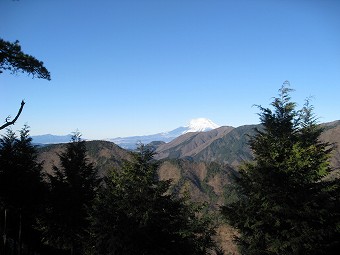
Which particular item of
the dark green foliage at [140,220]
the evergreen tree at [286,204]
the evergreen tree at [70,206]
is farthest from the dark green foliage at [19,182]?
the evergreen tree at [286,204]

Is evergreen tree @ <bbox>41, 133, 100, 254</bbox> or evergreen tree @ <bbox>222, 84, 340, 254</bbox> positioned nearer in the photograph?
evergreen tree @ <bbox>222, 84, 340, 254</bbox>

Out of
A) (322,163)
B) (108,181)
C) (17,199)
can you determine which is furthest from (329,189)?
(17,199)

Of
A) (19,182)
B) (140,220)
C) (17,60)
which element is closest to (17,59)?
(17,60)

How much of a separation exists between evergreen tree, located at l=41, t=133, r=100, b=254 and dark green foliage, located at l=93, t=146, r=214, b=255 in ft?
20.0

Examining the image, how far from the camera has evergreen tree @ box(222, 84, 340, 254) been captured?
1452cm

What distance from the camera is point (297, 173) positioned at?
15539 millimetres

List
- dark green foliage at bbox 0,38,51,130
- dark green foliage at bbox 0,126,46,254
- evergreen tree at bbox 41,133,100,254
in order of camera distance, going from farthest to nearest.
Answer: dark green foliage at bbox 0,126,46,254 → evergreen tree at bbox 41,133,100,254 → dark green foliage at bbox 0,38,51,130

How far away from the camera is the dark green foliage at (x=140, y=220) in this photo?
584 inches

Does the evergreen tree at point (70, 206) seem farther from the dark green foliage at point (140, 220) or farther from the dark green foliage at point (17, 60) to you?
the dark green foliage at point (17, 60)

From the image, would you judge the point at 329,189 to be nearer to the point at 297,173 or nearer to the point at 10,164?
the point at 297,173

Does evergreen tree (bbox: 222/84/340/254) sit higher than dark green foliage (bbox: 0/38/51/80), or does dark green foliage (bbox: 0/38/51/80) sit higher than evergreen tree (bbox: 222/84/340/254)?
dark green foliage (bbox: 0/38/51/80)

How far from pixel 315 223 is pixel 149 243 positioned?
8.82 meters

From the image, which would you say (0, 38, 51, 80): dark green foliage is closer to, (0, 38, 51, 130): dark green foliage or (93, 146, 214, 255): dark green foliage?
(0, 38, 51, 130): dark green foliage

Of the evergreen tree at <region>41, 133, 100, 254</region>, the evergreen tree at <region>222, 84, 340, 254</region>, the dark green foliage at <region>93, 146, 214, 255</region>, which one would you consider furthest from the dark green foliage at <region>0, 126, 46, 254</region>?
the evergreen tree at <region>222, 84, 340, 254</region>
